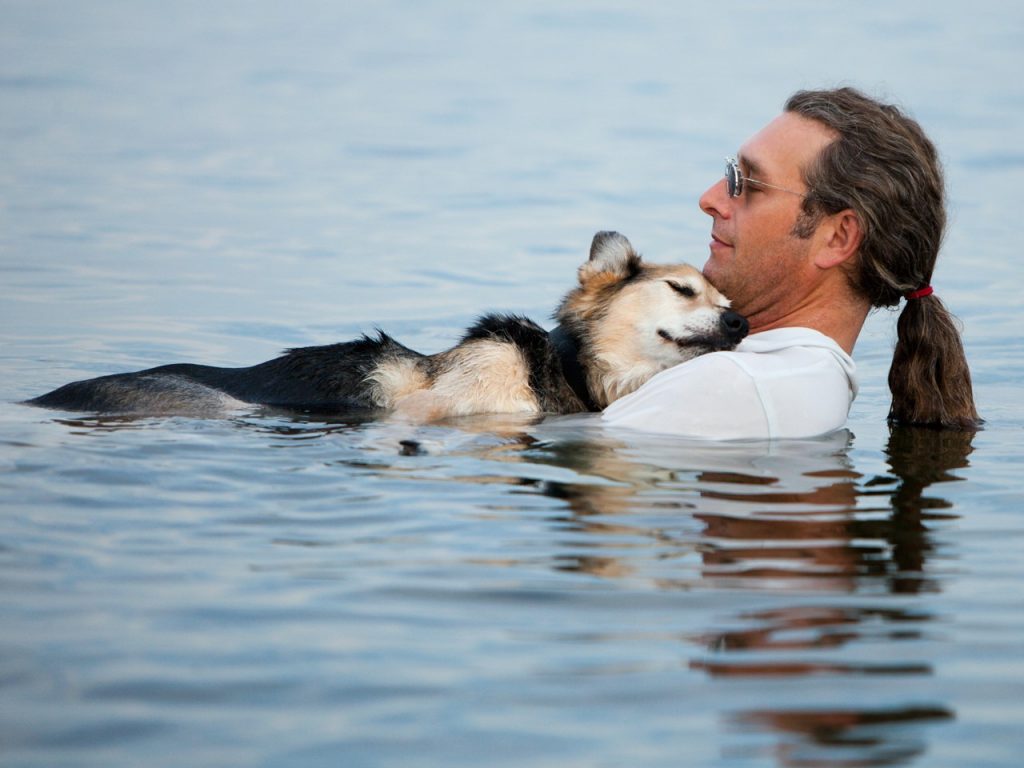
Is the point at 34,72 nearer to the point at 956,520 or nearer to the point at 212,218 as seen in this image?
the point at 212,218

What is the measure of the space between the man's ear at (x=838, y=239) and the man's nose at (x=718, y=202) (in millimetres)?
440

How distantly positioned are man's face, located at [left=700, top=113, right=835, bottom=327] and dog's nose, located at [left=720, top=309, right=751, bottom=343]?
283 mm

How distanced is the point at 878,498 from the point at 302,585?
2.49m

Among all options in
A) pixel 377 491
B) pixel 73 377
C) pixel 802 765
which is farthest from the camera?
pixel 73 377

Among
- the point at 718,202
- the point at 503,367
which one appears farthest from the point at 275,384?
the point at 718,202

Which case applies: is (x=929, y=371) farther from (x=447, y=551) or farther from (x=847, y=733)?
(x=847, y=733)

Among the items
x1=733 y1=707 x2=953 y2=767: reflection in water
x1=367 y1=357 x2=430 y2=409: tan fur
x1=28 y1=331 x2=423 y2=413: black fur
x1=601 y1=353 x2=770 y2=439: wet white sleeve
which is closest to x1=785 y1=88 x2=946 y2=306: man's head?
x1=601 y1=353 x2=770 y2=439: wet white sleeve

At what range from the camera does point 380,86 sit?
66.4ft

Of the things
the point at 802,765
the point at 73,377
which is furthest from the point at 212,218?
the point at 802,765

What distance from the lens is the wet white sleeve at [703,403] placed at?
565 cm

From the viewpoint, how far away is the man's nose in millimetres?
6523

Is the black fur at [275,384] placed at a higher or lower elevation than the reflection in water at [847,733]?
higher

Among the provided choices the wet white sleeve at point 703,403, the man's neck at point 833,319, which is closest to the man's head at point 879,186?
the man's neck at point 833,319

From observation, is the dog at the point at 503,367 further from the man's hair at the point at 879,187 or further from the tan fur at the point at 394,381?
the man's hair at the point at 879,187
